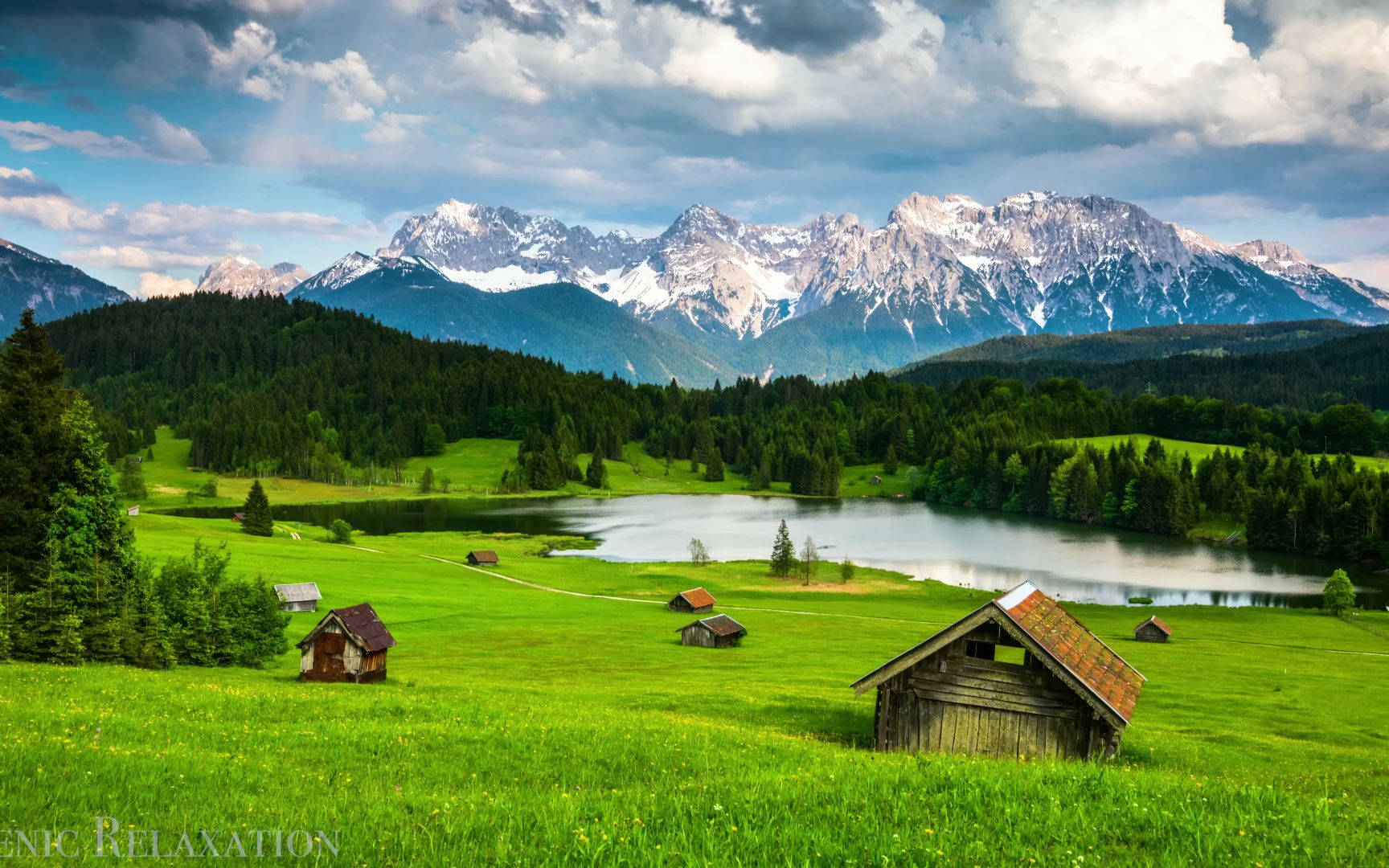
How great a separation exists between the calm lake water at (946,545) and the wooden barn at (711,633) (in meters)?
50.0

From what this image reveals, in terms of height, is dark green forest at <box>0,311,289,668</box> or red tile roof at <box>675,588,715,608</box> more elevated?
dark green forest at <box>0,311,289,668</box>

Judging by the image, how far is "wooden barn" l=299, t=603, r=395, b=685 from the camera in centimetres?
4325

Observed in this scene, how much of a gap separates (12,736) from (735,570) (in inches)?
3931

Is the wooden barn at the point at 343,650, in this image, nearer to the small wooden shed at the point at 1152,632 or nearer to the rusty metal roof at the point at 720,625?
the rusty metal roof at the point at 720,625

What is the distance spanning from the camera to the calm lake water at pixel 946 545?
109500 mm

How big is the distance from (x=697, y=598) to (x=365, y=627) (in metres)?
43.5

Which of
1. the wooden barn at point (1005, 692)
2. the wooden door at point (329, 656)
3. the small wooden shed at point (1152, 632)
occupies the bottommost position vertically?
the small wooden shed at point (1152, 632)

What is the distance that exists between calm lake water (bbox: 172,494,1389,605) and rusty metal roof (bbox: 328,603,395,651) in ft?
259

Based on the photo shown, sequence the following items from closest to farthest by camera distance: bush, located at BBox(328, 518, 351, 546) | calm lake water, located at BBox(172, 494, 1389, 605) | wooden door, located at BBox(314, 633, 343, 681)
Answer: wooden door, located at BBox(314, 633, 343, 681) → calm lake water, located at BBox(172, 494, 1389, 605) → bush, located at BBox(328, 518, 351, 546)

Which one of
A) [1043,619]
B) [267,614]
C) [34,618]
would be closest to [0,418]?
[34,618]

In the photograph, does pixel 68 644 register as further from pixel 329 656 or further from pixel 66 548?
pixel 329 656

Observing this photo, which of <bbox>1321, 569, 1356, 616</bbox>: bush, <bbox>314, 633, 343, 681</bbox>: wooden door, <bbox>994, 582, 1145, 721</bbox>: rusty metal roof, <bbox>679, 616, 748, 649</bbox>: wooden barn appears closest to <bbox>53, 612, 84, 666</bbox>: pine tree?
<bbox>314, 633, 343, 681</bbox>: wooden door

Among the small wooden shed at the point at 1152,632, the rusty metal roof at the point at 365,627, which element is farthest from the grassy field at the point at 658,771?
the small wooden shed at the point at 1152,632

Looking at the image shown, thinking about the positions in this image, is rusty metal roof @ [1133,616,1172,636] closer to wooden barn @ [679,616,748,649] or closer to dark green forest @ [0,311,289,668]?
wooden barn @ [679,616,748,649]
